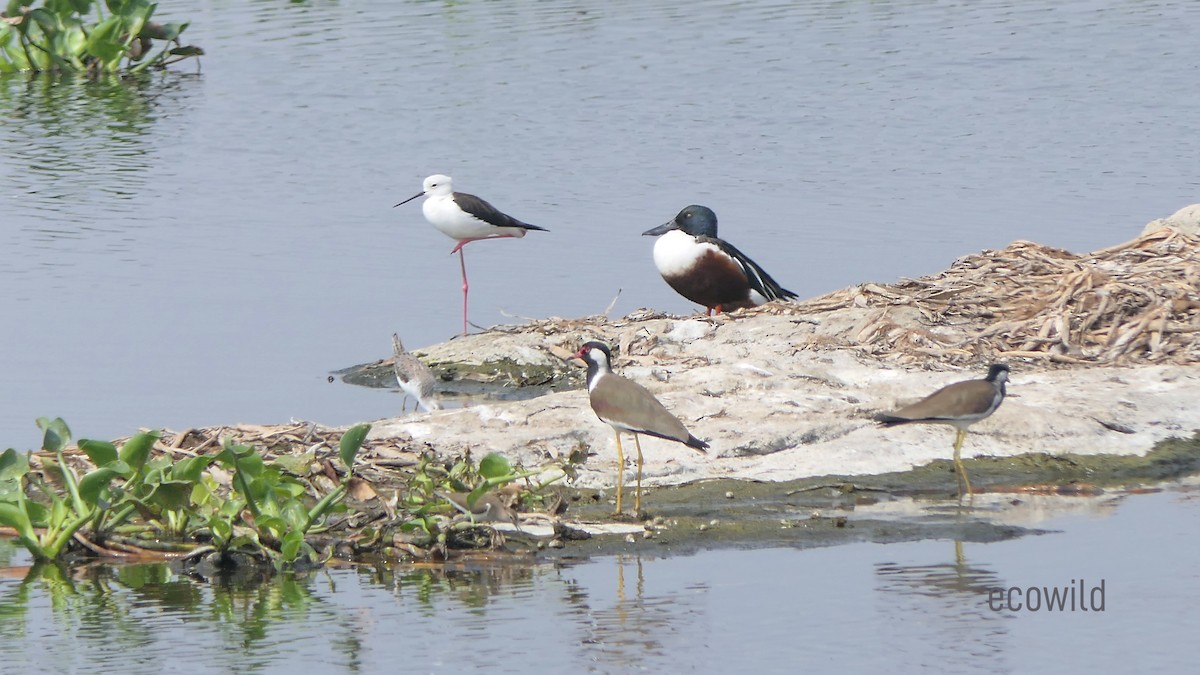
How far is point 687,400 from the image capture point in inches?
423

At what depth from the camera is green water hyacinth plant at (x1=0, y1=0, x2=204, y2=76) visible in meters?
24.8

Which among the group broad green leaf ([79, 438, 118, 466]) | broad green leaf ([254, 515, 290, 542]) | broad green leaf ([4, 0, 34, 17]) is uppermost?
broad green leaf ([4, 0, 34, 17])

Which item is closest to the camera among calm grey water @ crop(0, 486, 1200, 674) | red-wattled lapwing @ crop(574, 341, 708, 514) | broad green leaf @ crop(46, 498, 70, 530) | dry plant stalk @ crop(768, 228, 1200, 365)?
calm grey water @ crop(0, 486, 1200, 674)

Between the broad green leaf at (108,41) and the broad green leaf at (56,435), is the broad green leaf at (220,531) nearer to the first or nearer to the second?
the broad green leaf at (56,435)

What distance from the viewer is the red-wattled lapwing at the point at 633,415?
9070 mm

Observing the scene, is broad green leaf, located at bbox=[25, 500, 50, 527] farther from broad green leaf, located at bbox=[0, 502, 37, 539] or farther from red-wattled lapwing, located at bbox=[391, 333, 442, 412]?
red-wattled lapwing, located at bbox=[391, 333, 442, 412]

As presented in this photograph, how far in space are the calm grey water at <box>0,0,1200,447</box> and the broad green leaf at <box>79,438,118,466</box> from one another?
236 cm

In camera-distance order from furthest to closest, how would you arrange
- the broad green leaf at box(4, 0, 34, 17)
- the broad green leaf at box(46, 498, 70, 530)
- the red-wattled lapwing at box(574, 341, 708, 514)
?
the broad green leaf at box(4, 0, 34, 17)
the red-wattled lapwing at box(574, 341, 708, 514)
the broad green leaf at box(46, 498, 70, 530)

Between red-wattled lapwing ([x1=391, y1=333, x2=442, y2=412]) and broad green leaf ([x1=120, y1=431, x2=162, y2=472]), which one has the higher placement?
broad green leaf ([x1=120, y1=431, x2=162, y2=472])

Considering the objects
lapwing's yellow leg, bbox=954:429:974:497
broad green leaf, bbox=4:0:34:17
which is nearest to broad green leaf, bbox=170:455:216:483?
lapwing's yellow leg, bbox=954:429:974:497

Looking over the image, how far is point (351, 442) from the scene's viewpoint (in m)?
8.88

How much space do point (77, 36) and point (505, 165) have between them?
8008 millimetres

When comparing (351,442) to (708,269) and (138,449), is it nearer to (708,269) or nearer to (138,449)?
(138,449)

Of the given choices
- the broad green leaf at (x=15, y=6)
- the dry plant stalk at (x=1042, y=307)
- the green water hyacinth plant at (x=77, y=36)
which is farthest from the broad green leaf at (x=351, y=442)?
the broad green leaf at (x=15, y=6)
